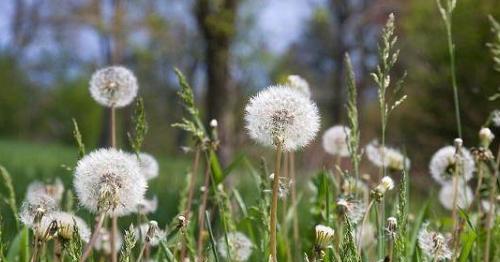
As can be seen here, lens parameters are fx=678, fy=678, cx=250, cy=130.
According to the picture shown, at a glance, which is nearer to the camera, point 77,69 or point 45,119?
point 77,69

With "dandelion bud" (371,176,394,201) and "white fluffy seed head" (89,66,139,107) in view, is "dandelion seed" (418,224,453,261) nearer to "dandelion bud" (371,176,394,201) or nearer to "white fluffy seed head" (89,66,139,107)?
"dandelion bud" (371,176,394,201)

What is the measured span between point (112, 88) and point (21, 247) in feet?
2.11

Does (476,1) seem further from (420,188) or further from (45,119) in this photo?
(45,119)

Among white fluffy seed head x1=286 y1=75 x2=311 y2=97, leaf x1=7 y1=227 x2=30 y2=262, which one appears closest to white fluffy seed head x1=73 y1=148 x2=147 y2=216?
leaf x1=7 y1=227 x2=30 y2=262

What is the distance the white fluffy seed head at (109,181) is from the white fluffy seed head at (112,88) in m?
0.81

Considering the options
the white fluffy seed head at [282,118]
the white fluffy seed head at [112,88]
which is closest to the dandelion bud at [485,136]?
the white fluffy seed head at [282,118]

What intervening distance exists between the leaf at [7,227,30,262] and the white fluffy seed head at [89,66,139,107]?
53 cm

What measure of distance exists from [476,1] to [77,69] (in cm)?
3229

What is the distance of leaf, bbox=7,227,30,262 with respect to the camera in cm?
232

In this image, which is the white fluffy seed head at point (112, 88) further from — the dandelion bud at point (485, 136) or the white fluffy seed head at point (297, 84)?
the dandelion bud at point (485, 136)

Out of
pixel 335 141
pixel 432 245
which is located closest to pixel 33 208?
pixel 432 245

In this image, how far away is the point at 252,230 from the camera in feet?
8.87

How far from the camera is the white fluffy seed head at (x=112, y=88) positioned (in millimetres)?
2395

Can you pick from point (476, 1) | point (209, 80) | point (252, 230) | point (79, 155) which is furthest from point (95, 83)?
point (476, 1)
